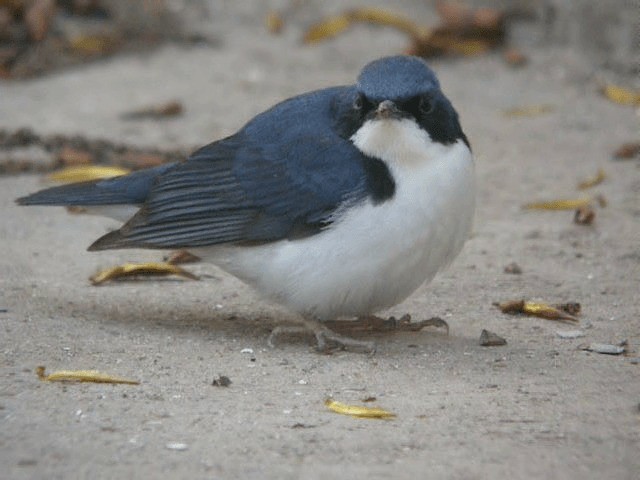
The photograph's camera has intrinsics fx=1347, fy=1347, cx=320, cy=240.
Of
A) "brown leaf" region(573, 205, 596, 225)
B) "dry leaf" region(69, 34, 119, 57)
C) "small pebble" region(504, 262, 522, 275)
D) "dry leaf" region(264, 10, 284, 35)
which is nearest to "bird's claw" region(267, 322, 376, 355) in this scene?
"small pebble" region(504, 262, 522, 275)

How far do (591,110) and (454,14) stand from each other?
5.14 ft

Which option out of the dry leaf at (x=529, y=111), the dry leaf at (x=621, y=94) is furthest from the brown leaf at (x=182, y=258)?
the dry leaf at (x=621, y=94)

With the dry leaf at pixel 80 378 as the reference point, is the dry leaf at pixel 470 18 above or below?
above

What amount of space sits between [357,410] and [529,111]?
198 inches

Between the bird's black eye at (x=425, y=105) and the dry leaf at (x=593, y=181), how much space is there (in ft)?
8.82

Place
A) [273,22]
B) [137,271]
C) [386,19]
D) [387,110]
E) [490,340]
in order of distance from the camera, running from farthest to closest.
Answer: [273,22] < [386,19] < [137,271] < [490,340] < [387,110]

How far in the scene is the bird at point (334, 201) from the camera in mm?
5027

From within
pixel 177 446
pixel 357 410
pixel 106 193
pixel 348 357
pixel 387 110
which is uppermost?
pixel 387 110

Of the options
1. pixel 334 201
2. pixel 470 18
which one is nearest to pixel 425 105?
pixel 334 201

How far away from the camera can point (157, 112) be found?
29.7 ft

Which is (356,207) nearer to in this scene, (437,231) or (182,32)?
(437,231)

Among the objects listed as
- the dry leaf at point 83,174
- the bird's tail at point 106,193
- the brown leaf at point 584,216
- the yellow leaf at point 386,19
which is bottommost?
the bird's tail at point 106,193

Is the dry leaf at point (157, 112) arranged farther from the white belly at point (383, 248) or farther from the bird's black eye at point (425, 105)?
the bird's black eye at point (425, 105)

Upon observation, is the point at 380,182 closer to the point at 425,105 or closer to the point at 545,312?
the point at 425,105
